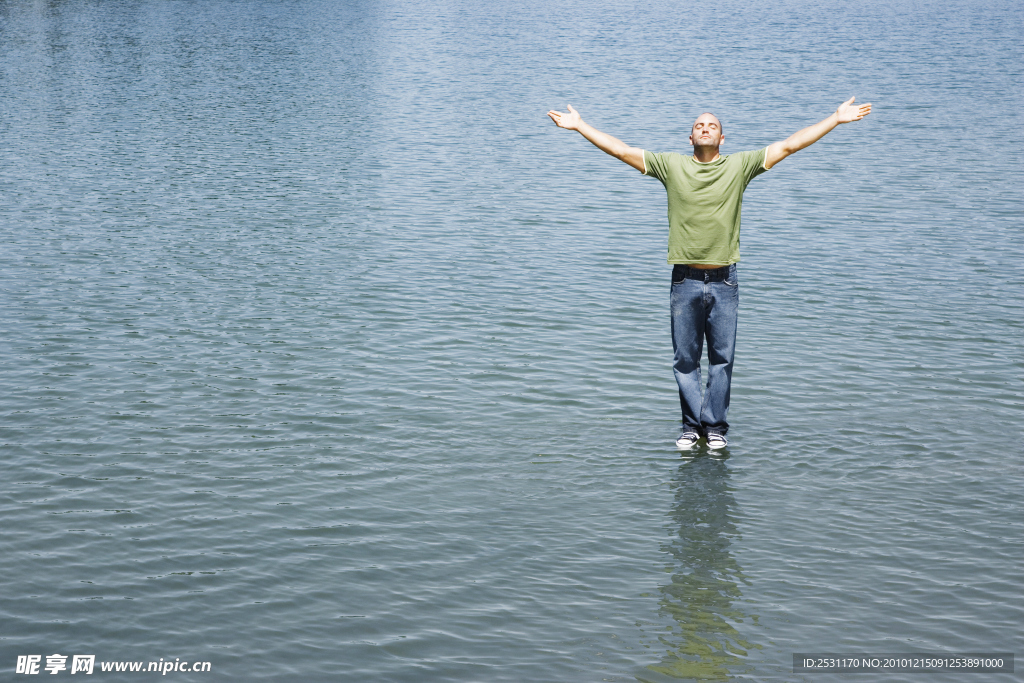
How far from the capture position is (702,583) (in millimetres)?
7816

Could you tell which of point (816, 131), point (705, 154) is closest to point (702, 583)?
point (705, 154)

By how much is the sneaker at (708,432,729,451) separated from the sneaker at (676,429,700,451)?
142 millimetres

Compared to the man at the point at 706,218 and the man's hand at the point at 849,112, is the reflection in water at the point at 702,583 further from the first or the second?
the man's hand at the point at 849,112

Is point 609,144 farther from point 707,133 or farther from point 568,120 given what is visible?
point 707,133

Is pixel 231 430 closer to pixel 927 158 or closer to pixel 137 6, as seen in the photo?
pixel 927 158

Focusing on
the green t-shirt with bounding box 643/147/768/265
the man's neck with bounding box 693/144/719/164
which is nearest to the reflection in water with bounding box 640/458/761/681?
the green t-shirt with bounding box 643/147/768/265

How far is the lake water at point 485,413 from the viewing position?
7289 mm

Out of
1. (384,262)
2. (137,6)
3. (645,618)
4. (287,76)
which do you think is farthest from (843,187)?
(137,6)

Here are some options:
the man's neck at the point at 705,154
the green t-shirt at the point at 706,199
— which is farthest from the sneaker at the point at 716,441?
the man's neck at the point at 705,154

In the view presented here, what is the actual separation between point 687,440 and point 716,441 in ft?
0.80

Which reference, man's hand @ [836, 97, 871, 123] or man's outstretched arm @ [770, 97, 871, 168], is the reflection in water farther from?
man's hand @ [836, 97, 871, 123]

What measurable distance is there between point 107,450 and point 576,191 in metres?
14.8

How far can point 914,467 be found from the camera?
9727mm

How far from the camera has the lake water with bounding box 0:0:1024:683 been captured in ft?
23.9
